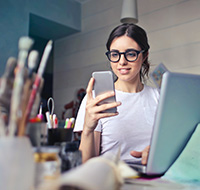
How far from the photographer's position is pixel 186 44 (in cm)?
289

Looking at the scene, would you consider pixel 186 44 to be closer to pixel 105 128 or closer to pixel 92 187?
pixel 105 128

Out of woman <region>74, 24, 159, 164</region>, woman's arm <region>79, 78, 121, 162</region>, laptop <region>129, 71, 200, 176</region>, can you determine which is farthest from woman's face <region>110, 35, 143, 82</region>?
laptop <region>129, 71, 200, 176</region>

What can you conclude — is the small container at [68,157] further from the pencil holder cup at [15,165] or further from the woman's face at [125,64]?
the woman's face at [125,64]

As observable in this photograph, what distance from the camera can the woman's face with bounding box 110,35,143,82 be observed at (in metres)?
1.35

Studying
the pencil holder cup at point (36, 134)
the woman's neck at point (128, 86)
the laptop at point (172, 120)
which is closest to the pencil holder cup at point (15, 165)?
the pencil holder cup at point (36, 134)

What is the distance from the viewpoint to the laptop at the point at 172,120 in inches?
28.2

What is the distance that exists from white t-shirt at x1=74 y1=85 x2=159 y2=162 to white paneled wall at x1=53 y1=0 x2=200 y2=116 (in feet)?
5.30

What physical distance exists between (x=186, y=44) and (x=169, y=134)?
7.75 feet

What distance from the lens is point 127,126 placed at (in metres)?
1.37

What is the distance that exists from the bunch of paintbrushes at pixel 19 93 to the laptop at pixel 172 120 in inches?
14.2

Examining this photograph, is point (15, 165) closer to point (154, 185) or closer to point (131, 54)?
point (154, 185)

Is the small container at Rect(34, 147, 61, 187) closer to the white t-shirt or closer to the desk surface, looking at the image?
the desk surface

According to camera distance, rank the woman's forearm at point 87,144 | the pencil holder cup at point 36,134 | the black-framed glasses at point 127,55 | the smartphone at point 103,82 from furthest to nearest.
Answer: the black-framed glasses at point 127,55 → the woman's forearm at point 87,144 → the smartphone at point 103,82 → the pencil holder cup at point 36,134

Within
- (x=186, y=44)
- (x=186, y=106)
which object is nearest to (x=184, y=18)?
(x=186, y=44)
